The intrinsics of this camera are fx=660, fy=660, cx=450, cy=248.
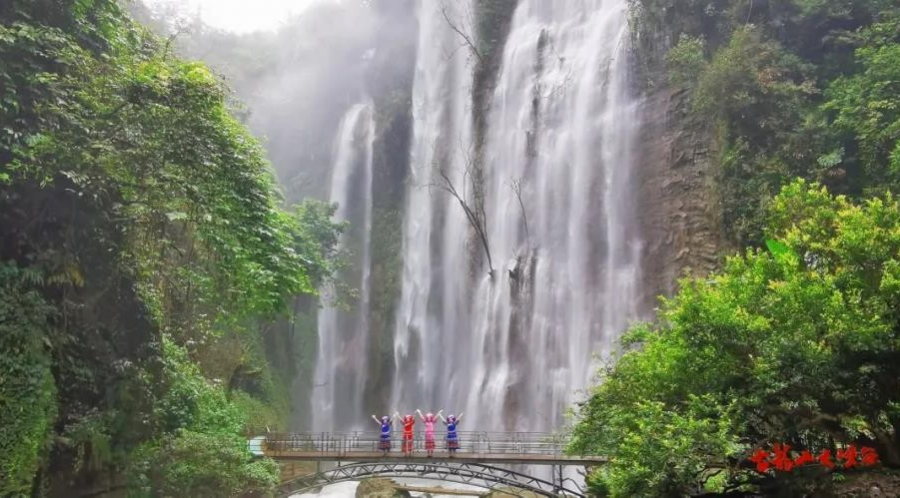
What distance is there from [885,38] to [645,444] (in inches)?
547

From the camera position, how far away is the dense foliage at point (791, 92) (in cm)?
1580

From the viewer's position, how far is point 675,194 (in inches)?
823

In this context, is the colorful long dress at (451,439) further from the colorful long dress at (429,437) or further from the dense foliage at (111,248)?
the dense foliage at (111,248)

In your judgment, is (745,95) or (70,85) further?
(745,95)

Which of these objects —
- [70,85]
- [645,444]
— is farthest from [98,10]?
[645,444]

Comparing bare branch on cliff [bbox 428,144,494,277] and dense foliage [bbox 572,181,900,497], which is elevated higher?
bare branch on cliff [bbox 428,144,494,277]

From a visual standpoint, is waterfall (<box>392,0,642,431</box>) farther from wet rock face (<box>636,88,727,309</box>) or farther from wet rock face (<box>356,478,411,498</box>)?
wet rock face (<box>356,478,411,498</box>)

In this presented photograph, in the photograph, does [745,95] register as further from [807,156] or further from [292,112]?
[292,112]

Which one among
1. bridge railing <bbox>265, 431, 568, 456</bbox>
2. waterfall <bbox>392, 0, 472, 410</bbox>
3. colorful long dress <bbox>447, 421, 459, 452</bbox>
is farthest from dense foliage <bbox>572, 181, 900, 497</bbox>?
waterfall <bbox>392, 0, 472, 410</bbox>

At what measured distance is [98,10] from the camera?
11867 millimetres

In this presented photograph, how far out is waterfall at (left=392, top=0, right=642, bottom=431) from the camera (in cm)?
2277
